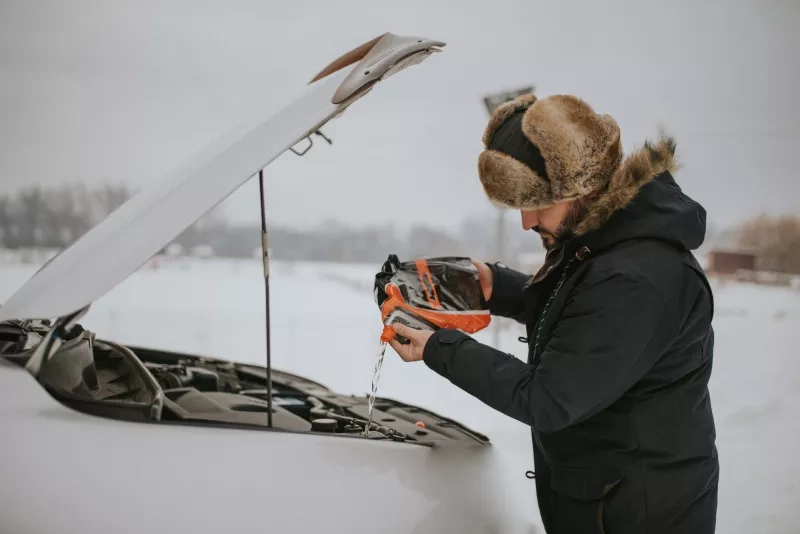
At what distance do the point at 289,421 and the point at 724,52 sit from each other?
4546 mm

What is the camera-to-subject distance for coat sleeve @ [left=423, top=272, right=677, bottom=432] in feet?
3.08

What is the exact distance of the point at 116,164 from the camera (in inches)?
200

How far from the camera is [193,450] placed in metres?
0.91

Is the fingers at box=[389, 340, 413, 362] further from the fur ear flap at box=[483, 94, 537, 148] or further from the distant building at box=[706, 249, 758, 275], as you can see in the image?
the distant building at box=[706, 249, 758, 275]

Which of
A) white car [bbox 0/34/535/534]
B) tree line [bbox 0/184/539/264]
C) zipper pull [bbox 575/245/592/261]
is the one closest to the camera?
white car [bbox 0/34/535/534]

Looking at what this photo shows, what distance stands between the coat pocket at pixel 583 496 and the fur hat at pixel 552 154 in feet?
1.47

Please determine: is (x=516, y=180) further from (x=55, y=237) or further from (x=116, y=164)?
(x=116, y=164)

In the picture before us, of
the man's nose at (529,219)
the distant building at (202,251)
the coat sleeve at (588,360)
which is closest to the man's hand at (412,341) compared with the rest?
the coat sleeve at (588,360)

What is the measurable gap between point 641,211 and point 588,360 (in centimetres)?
26

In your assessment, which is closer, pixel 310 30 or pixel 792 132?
pixel 792 132

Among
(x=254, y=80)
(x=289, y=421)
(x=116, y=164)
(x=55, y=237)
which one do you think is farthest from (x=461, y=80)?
(x=289, y=421)

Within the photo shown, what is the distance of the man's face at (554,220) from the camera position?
1084 millimetres

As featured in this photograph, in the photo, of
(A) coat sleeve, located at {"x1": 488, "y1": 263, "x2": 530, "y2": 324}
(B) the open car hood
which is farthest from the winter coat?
(B) the open car hood

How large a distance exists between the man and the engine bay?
0.23 m
